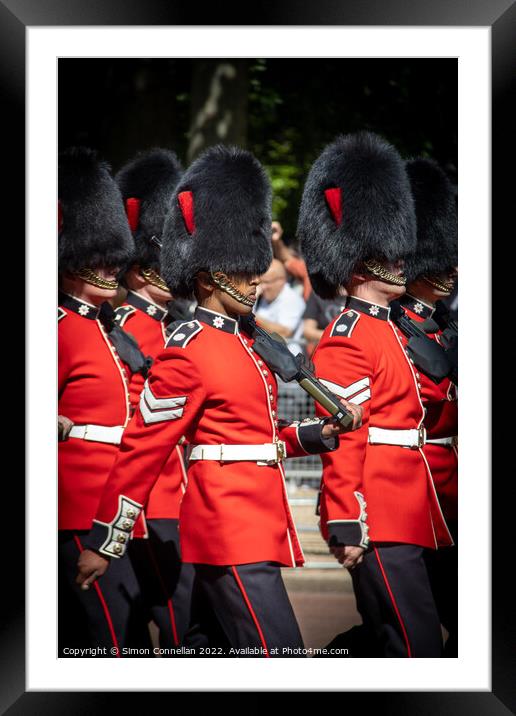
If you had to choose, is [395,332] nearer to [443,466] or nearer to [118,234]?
[443,466]

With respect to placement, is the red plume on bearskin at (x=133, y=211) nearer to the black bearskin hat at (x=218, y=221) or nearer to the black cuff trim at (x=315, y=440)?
the black bearskin hat at (x=218, y=221)

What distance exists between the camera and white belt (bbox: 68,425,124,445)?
19.6 feet

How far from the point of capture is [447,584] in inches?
233

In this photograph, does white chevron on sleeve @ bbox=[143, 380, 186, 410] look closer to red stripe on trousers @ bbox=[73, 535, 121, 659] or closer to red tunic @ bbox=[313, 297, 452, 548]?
red tunic @ bbox=[313, 297, 452, 548]

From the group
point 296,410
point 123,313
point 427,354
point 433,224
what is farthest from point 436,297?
point 296,410

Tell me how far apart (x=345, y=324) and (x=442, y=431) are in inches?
25.1

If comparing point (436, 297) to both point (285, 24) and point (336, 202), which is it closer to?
point (336, 202)

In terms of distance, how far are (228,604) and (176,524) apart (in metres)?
Result: 1.07

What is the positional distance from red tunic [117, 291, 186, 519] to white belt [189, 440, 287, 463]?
2.87 feet

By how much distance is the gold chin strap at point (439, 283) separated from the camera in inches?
264

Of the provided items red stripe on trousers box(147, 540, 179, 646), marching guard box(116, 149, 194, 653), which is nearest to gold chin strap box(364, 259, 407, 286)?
marching guard box(116, 149, 194, 653)

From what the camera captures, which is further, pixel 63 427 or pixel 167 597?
pixel 167 597

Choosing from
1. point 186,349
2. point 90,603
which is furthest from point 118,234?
point 90,603

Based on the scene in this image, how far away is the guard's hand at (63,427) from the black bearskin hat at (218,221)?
64 centimetres
